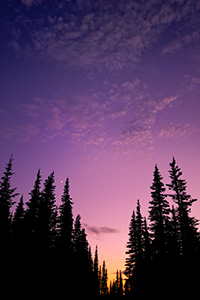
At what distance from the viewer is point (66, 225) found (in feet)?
113

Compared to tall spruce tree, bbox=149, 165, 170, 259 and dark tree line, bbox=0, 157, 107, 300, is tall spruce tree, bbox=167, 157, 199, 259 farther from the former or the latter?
dark tree line, bbox=0, 157, 107, 300

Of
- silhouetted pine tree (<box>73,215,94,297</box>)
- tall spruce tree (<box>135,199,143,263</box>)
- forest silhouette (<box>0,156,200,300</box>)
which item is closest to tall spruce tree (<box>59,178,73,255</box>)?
forest silhouette (<box>0,156,200,300</box>)

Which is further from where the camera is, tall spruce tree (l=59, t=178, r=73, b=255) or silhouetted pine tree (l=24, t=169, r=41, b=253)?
tall spruce tree (l=59, t=178, r=73, b=255)

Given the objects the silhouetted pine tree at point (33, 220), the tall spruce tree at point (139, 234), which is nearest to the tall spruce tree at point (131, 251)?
the tall spruce tree at point (139, 234)

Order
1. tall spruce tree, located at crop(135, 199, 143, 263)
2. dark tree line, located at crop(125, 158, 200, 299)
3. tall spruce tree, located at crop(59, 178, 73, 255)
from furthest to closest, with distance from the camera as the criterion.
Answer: tall spruce tree, located at crop(135, 199, 143, 263) → tall spruce tree, located at crop(59, 178, 73, 255) → dark tree line, located at crop(125, 158, 200, 299)

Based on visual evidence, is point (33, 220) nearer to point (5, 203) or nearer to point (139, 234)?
point (5, 203)

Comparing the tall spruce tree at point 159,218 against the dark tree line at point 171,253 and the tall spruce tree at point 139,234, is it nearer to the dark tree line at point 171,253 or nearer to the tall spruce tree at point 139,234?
the dark tree line at point 171,253

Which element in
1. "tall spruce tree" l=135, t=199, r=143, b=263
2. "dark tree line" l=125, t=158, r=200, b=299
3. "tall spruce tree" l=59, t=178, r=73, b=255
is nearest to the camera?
"dark tree line" l=125, t=158, r=200, b=299

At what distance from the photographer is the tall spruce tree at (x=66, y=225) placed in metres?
32.4

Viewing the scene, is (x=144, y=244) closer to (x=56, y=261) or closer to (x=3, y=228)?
(x=56, y=261)

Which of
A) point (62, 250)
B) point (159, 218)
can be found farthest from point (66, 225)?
point (159, 218)

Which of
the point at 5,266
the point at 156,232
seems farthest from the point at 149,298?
the point at 5,266

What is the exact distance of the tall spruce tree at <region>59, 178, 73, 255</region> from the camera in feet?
106

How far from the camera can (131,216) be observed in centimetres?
4569
